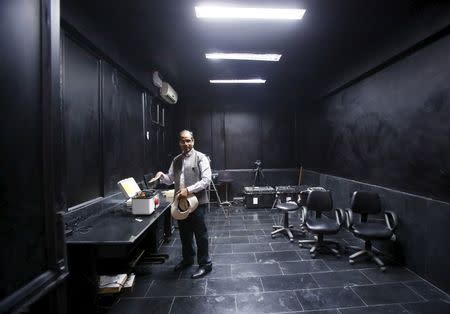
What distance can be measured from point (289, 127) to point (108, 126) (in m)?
6.29

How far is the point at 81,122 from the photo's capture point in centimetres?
267

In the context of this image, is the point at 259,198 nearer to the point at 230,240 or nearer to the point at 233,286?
the point at 230,240

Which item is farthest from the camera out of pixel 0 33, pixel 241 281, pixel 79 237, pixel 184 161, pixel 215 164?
pixel 215 164

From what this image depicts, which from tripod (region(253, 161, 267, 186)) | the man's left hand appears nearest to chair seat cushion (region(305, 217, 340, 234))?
the man's left hand

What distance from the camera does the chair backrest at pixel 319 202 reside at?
405 cm

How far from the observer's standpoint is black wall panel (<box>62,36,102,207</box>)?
244 cm

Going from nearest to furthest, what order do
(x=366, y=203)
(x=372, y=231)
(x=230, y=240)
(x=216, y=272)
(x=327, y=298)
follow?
(x=327, y=298), (x=216, y=272), (x=372, y=231), (x=366, y=203), (x=230, y=240)

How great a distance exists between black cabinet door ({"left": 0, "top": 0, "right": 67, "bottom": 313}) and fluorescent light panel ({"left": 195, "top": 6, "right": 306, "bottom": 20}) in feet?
7.57

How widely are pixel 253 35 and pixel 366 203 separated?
122 inches

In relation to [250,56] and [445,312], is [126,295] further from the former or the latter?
[250,56]

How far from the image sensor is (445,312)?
7.82ft

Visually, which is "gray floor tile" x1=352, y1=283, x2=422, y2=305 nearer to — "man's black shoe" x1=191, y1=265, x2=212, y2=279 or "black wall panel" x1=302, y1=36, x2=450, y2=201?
"black wall panel" x1=302, y1=36, x2=450, y2=201

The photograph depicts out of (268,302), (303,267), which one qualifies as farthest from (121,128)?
(303,267)

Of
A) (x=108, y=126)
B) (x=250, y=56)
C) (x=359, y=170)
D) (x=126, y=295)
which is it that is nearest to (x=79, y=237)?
(x=126, y=295)
